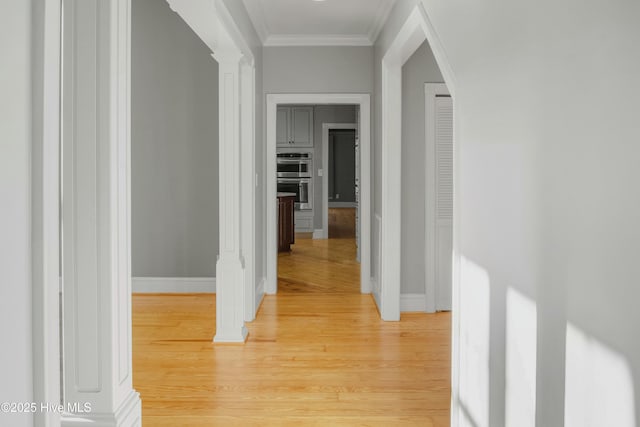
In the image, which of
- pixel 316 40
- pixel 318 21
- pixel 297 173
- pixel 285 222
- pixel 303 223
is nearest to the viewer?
pixel 318 21

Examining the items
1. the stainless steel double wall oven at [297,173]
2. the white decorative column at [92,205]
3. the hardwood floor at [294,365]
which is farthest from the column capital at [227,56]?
the stainless steel double wall oven at [297,173]

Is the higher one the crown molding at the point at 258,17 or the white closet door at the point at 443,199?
the crown molding at the point at 258,17

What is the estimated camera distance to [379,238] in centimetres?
511

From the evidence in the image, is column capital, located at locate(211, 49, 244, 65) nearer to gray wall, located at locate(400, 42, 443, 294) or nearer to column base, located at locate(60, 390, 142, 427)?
gray wall, located at locate(400, 42, 443, 294)

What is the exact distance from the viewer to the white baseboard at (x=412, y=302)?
5.04 meters

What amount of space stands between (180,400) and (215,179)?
3.11 meters

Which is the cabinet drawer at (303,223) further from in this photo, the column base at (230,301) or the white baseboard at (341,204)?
the column base at (230,301)

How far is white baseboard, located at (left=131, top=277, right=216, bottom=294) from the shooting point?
226 inches

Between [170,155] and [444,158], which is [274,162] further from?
[444,158]

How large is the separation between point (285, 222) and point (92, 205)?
7.01 m

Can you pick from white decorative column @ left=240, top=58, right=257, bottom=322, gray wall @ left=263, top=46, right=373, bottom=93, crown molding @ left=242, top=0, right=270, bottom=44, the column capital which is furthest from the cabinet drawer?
the column capital

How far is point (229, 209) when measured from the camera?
13.3ft

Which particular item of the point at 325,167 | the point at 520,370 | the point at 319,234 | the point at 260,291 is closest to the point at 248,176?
the point at 260,291

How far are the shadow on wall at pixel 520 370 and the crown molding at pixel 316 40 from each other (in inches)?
148
